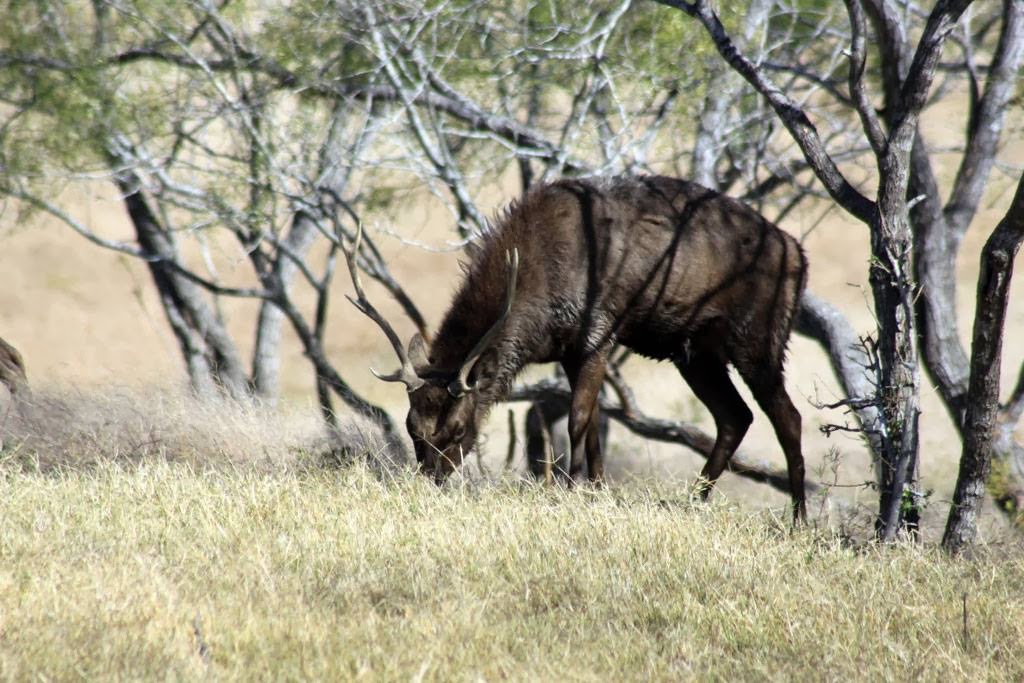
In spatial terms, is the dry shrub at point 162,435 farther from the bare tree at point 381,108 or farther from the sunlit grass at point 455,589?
the bare tree at point 381,108

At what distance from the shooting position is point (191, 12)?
12.0m

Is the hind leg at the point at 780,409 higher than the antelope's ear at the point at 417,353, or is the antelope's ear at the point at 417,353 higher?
the hind leg at the point at 780,409

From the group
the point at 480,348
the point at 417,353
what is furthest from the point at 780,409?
the point at 417,353

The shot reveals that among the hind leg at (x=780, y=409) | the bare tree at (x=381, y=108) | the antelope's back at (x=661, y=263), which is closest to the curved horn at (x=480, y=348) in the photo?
the antelope's back at (x=661, y=263)

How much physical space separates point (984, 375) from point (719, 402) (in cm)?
259

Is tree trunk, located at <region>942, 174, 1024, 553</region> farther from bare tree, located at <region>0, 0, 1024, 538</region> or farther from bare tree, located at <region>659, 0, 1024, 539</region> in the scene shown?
bare tree, located at <region>0, 0, 1024, 538</region>

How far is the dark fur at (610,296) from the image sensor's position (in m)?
8.15

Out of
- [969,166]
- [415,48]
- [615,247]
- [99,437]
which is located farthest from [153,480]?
[969,166]

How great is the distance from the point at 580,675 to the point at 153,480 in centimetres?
323

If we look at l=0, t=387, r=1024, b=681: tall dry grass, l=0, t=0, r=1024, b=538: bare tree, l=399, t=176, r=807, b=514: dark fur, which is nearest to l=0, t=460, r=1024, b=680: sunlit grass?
l=0, t=387, r=1024, b=681: tall dry grass

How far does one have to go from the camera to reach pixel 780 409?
8523mm

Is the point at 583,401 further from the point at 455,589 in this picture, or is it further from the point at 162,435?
the point at 455,589

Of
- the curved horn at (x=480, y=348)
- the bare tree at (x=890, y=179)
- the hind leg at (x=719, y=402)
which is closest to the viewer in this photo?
the bare tree at (x=890, y=179)

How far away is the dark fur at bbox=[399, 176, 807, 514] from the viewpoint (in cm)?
815
